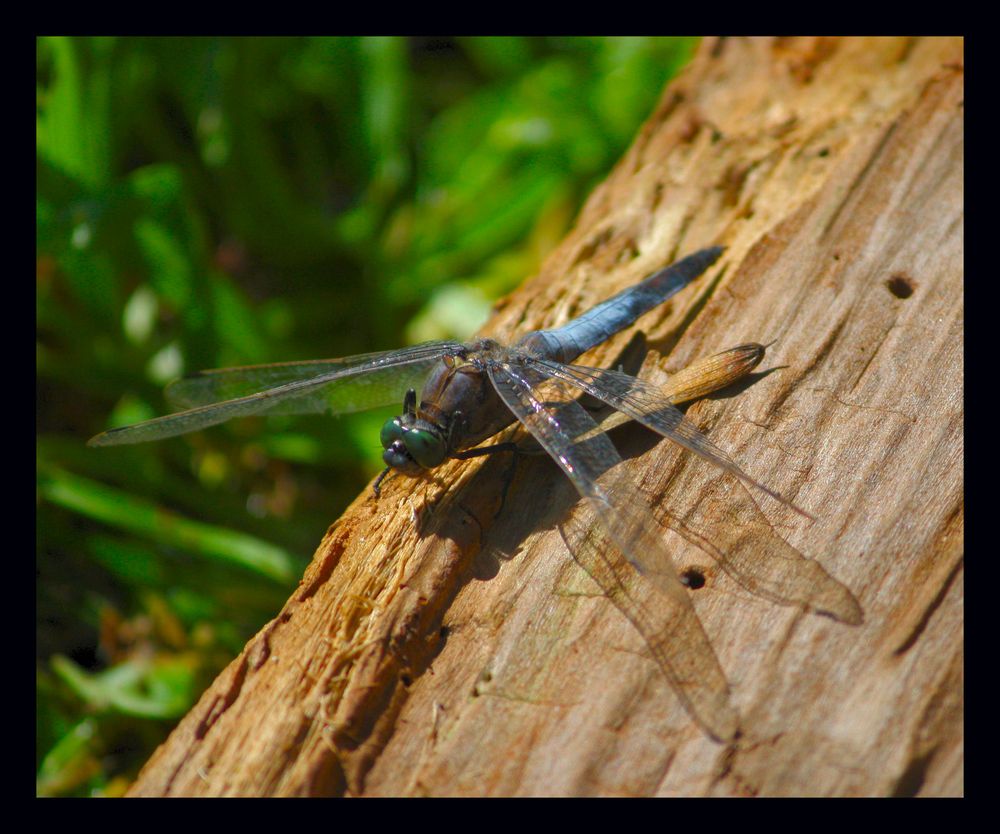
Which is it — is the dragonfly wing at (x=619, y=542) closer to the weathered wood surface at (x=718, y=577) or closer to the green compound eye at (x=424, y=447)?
the weathered wood surface at (x=718, y=577)

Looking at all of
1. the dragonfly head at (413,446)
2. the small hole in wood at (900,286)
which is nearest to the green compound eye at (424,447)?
the dragonfly head at (413,446)

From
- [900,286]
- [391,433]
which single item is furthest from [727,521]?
[900,286]

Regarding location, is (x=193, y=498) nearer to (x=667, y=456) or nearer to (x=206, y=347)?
(x=206, y=347)

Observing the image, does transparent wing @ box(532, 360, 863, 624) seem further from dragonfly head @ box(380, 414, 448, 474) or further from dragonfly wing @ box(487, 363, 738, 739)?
dragonfly head @ box(380, 414, 448, 474)

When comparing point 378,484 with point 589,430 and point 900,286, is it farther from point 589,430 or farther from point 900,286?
point 900,286

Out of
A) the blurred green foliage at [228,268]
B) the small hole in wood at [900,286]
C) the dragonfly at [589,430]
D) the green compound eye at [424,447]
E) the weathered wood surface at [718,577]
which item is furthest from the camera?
the blurred green foliage at [228,268]

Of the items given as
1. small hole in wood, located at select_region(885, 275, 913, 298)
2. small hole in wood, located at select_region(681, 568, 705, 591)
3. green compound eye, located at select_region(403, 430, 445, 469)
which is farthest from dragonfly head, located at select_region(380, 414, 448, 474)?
small hole in wood, located at select_region(885, 275, 913, 298)

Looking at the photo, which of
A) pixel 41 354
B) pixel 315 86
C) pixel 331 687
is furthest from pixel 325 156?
→ pixel 331 687
